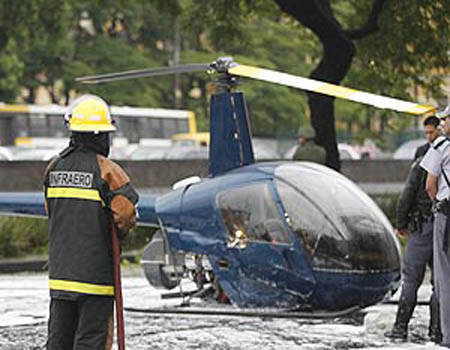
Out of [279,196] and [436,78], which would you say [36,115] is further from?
[279,196]

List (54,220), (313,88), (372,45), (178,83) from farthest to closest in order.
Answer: (178,83) < (372,45) < (313,88) < (54,220)

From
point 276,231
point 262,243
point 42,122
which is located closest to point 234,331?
point 262,243

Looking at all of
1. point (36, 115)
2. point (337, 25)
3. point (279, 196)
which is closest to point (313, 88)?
point (279, 196)

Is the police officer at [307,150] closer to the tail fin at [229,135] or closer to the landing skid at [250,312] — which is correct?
the tail fin at [229,135]

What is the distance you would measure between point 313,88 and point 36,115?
39.4m

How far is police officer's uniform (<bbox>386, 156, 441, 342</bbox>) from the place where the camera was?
1037 cm

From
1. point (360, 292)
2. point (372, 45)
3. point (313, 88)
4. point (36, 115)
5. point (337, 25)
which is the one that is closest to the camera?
point (313, 88)

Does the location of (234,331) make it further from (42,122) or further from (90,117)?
(42,122)

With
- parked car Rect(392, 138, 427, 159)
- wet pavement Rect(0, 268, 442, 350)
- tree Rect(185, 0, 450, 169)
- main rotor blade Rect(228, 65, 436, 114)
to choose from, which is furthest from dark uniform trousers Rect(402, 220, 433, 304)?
parked car Rect(392, 138, 427, 159)

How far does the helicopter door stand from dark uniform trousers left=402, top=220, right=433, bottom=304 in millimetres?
953

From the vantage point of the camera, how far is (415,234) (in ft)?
34.2

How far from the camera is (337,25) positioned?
19812 millimetres

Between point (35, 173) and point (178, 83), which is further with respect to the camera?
point (178, 83)

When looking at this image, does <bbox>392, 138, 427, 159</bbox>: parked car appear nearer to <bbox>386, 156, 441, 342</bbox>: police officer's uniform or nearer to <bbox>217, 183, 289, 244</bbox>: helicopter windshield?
<bbox>217, 183, 289, 244</bbox>: helicopter windshield
